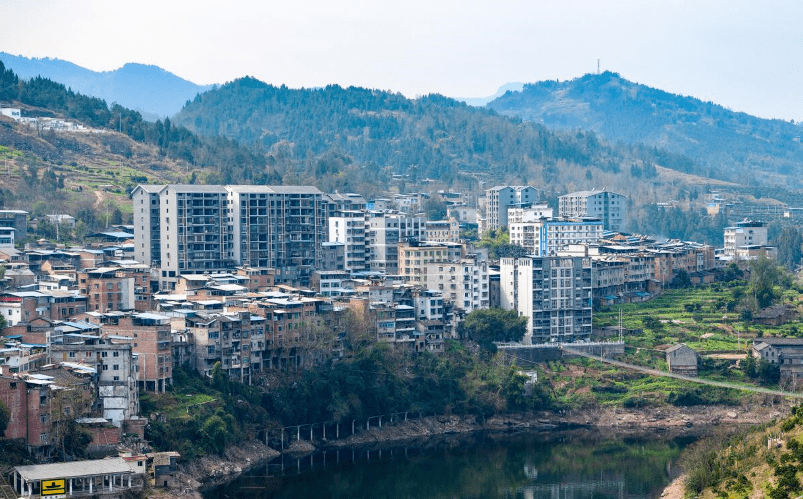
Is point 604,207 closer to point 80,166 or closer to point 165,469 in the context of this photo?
point 80,166

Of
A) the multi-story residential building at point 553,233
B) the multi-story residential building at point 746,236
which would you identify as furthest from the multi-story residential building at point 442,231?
the multi-story residential building at point 746,236

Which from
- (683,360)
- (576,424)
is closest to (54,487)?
(576,424)

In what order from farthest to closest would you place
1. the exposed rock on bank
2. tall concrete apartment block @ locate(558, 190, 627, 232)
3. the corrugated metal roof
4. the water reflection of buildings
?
1. tall concrete apartment block @ locate(558, 190, 627, 232)
2. the water reflection of buildings
3. the exposed rock on bank
4. the corrugated metal roof

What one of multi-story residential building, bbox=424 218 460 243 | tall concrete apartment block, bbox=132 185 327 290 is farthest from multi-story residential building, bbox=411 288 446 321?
multi-story residential building, bbox=424 218 460 243

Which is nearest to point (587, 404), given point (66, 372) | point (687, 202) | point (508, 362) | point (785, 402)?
point (508, 362)

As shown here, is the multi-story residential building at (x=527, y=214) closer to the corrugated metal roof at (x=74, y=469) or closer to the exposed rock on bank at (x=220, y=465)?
the exposed rock on bank at (x=220, y=465)

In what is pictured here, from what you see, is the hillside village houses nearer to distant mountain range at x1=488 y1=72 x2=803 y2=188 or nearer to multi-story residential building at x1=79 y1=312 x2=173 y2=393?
multi-story residential building at x1=79 y1=312 x2=173 y2=393
